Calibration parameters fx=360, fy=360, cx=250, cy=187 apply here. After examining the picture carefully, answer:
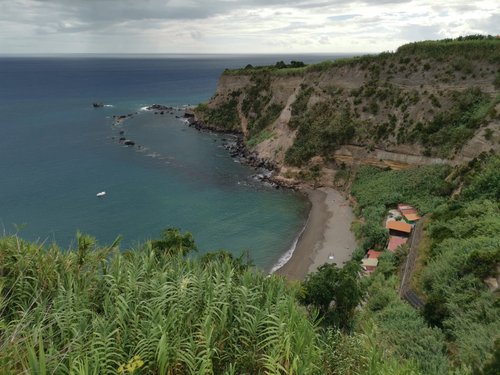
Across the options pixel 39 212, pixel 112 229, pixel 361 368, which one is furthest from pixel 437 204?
pixel 39 212

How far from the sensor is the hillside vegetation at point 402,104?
46281mm

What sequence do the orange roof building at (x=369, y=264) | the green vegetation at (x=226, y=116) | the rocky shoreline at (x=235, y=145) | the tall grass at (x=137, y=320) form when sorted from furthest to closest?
1. the green vegetation at (x=226, y=116)
2. the rocky shoreline at (x=235, y=145)
3. the orange roof building at (x=369, y=264)
4. the tall grass at (x=137, y=320)

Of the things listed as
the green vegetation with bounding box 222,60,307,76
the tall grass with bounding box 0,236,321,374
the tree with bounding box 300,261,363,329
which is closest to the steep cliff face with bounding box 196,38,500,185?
the green vegetation with bounding box 222,60,307,76

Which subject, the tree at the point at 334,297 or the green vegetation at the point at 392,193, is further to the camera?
the green vegetation at the point at 392,193

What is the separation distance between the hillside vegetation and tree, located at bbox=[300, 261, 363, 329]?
29768 millimetres

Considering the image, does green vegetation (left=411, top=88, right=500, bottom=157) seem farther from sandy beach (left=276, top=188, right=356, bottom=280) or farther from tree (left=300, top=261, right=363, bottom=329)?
tree (left=300, top=261, right=363, bottom=329)

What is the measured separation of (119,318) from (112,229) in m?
36.5

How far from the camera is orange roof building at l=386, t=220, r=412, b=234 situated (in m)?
37.2

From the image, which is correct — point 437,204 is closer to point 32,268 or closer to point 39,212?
point 32,268

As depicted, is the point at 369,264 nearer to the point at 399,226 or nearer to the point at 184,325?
the point at 399,226

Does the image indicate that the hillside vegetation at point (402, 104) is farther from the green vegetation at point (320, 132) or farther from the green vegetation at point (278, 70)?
the green vegetation at point (278, 70)

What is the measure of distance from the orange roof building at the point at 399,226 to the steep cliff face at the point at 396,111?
13184 mm

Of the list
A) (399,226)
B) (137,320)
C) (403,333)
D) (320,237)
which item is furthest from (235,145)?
(137,320)

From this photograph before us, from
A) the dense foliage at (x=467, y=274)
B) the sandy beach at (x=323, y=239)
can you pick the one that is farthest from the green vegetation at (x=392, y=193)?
the dense foliage at (x=467, y=274)
